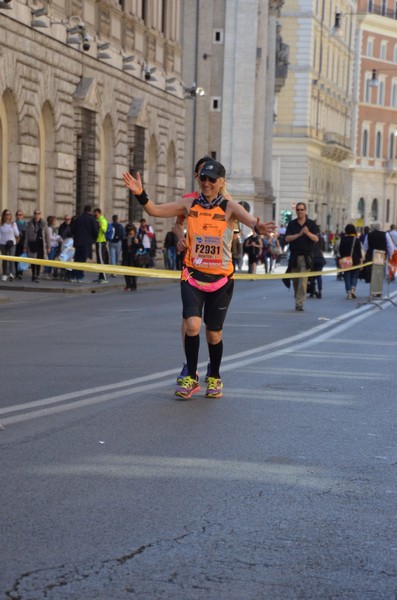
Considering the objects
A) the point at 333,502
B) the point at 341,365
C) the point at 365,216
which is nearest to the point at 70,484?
the point at 333,502

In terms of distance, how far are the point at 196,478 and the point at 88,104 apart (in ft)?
103

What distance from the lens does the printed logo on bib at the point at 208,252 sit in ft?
35.8

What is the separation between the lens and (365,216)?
119 meters

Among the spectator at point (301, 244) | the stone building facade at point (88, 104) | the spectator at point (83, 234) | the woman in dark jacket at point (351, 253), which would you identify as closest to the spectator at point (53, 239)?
the spectator at point (83, 234)

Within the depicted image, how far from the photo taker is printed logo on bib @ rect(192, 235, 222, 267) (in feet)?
35.8

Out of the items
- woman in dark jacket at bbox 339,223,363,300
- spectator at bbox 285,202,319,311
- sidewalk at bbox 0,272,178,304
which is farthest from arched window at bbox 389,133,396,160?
spectator at bbox 285,202,319,311

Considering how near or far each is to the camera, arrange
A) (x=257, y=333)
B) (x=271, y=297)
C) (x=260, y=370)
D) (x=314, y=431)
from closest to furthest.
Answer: (x=314, y=431)
(x=260, y=370)
(x=257, y=333)
(x=271, y=297)

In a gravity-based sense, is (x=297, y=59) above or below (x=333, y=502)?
above

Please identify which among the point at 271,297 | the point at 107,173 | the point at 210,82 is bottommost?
the point at 271,297

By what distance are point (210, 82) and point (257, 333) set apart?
51.6 metres

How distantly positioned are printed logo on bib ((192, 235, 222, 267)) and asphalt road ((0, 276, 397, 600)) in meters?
1.04

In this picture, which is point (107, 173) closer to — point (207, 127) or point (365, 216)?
point (207, 127)

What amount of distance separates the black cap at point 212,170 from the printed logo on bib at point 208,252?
0.48 m

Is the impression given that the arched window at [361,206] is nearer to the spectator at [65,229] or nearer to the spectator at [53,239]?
the spectator at [65,229]
